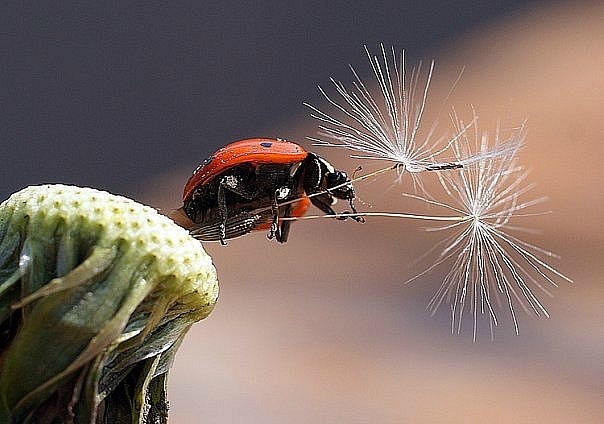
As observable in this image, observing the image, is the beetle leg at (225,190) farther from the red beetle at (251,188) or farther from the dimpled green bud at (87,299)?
the dimpled green bud at (87,299)

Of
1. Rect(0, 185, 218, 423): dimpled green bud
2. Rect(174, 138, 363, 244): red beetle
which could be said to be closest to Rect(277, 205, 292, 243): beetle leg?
Rect(174, 138, 363, 244): red beetle

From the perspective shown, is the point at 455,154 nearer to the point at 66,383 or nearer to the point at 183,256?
the point at 183,256

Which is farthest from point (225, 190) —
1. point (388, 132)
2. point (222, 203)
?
point (388, 132)

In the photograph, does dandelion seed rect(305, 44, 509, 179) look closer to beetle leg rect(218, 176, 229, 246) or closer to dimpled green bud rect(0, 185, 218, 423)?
beetle leg rect(218, 176, 229, 246)

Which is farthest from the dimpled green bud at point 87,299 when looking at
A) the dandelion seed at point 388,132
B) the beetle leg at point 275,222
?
the dandelion seed at point 388,132

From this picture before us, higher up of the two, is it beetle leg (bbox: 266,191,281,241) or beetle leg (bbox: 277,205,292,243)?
beetle leg (bbox: 266,191,281,241)

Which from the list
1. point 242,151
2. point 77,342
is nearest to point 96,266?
point 77,342
